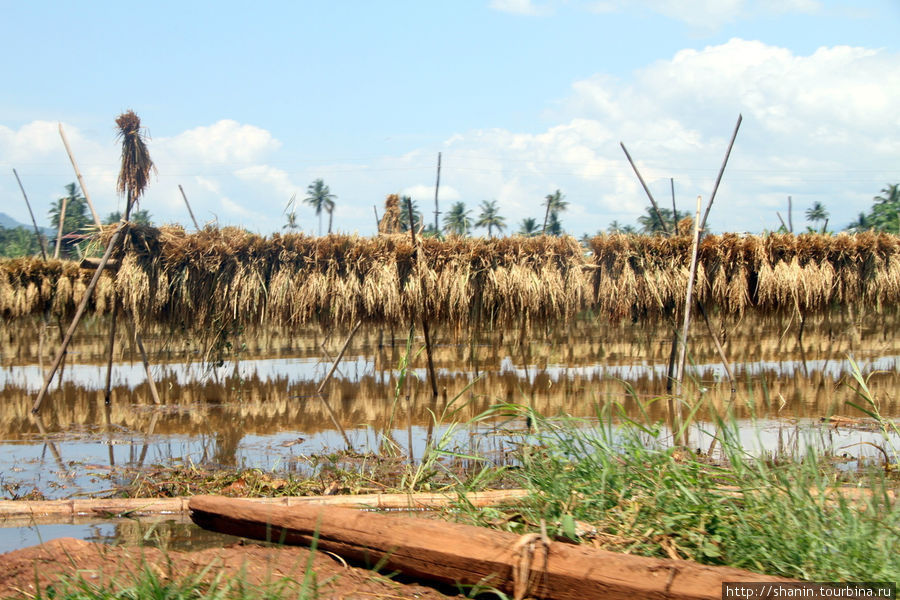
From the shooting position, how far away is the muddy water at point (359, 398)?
6.34 meters

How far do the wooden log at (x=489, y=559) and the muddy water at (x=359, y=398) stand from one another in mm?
988

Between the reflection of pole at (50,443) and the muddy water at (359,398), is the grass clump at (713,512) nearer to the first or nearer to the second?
the muddy water at (359,398)

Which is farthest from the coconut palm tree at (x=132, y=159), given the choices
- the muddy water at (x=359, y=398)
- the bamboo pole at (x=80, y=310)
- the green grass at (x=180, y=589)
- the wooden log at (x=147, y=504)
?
the green grass at (x=180, y=589)

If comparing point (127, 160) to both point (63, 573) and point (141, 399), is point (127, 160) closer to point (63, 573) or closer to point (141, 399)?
point (141, 399)

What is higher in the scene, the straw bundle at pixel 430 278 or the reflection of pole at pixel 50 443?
the straw bundle at pixel 430 278

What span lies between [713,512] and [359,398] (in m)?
8.01

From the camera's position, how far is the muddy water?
634 cm

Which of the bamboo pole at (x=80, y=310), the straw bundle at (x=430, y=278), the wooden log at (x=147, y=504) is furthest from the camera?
the straw bundle at (x=430, y=278)

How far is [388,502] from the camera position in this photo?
4.38 m

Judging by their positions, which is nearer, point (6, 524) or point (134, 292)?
point (6, 524)

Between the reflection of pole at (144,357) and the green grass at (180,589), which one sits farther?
the reflection of pole at (144,357)

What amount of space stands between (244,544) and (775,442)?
539 centimetres

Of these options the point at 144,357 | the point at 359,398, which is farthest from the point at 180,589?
the point at 144,357

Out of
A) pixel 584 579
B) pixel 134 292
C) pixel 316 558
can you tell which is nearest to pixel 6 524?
pixel 316 558
